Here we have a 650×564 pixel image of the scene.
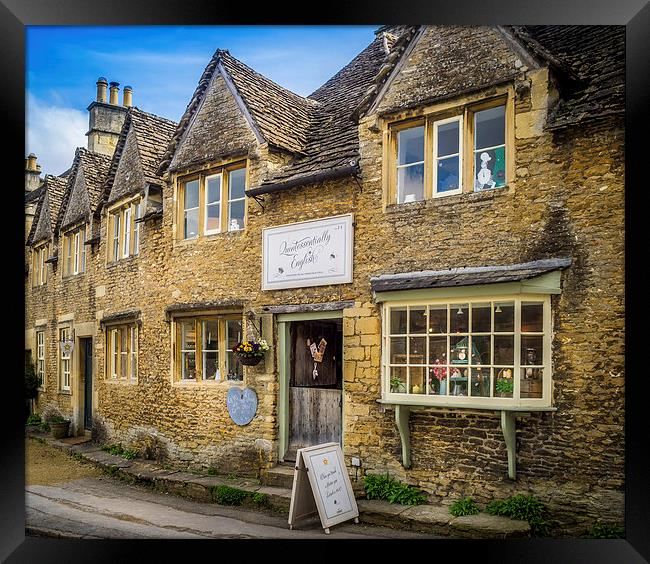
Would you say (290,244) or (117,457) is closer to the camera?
(290,244)

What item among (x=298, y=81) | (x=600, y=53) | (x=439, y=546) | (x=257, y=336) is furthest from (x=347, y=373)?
(x=600, y=53)

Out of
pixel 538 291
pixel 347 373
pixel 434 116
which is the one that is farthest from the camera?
pixel 347 373

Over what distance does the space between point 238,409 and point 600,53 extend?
16.8ft

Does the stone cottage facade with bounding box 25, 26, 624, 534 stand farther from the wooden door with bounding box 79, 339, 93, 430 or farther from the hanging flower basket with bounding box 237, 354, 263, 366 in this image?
the hanging flower basket with bounding box 237, 354, 263, 366

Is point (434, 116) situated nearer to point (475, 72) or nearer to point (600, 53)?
point (475, 72)

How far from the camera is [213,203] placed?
7527 millimetres

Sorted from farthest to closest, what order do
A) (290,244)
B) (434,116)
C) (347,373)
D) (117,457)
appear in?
(117,457)
(290,244)
(347,373)
(434,116)

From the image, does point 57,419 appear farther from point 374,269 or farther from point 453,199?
point 453,199

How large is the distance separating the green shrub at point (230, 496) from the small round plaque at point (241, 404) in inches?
29.4

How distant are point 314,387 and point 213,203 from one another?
254cm

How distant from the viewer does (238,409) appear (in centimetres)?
700

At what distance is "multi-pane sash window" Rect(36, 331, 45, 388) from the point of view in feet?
24.1

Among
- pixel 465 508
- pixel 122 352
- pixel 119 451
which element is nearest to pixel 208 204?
pixel 122 352

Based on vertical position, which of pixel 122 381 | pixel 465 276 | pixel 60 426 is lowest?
pixel 60 426
